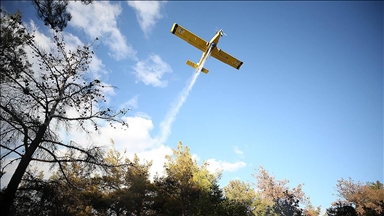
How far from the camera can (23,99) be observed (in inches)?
181

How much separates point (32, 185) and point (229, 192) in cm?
3712

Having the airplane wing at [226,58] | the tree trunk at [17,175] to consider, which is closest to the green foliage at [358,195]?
the airplane wing at [226,58]

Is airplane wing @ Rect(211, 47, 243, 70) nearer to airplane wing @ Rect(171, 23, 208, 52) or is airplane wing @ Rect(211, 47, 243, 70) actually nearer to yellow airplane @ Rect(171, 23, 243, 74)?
yellow airplane @ Rect(171, 23, 243, 74)

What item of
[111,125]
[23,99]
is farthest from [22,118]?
[111,125]

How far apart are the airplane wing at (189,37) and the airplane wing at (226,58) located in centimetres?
158

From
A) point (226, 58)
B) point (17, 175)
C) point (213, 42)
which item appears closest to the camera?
point (17, 175)

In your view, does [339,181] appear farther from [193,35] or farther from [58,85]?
[58,85]

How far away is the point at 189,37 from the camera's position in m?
18.0

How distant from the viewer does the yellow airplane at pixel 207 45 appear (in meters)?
17.3

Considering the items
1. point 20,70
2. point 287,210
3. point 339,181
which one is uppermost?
point 339,181

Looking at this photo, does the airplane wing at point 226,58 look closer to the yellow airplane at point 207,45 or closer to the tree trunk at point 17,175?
the yellow airplane at point 207,45

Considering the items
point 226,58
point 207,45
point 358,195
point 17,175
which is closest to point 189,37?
point 207,45

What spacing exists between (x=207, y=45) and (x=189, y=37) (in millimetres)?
2128

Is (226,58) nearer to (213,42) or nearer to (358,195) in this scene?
(213,42)
